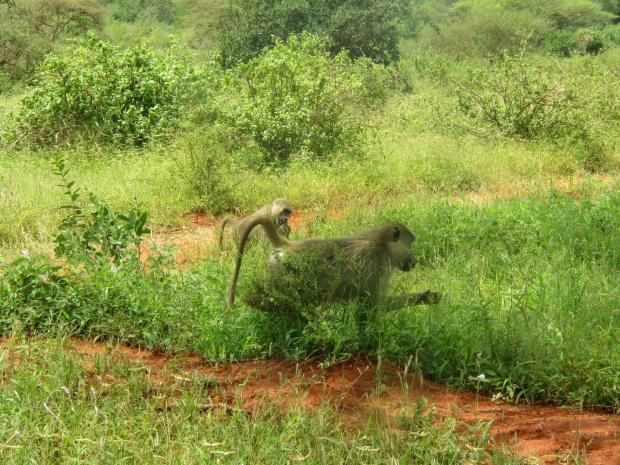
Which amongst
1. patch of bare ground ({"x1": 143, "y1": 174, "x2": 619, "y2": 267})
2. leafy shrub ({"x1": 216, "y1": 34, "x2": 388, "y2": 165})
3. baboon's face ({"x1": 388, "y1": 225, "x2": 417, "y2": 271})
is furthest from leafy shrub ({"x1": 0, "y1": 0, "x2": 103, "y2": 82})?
baboon's face ({"x1": 388, "y1": 225, "x2": 417, "y2": 271})

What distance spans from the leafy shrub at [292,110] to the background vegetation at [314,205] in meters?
0.03

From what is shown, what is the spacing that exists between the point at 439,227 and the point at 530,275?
1.35 m

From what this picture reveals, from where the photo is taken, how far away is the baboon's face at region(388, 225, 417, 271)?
4.63m

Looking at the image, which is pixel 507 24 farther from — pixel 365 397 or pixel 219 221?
pixel 365 397

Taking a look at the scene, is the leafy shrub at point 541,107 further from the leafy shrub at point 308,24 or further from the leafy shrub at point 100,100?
the leafy shrub at point 308,24

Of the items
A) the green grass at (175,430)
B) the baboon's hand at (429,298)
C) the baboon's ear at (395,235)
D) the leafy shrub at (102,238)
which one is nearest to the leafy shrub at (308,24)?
the leafy shrub at (102,238)

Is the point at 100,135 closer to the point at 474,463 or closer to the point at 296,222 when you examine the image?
the point at 296,222

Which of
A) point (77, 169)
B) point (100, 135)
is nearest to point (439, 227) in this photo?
point (77, 169)

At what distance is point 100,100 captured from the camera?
10.8 m

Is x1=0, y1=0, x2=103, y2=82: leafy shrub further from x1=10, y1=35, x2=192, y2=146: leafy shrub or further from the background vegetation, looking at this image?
x1=10, y1=35, x2=192, y2=146: leafy shrub

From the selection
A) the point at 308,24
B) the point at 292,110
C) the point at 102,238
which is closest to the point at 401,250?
the point at 102,238

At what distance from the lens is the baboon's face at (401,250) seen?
4633 mm

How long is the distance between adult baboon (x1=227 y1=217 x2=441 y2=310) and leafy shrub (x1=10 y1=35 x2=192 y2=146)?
6.54 metres

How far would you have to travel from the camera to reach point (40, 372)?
11.3ft
